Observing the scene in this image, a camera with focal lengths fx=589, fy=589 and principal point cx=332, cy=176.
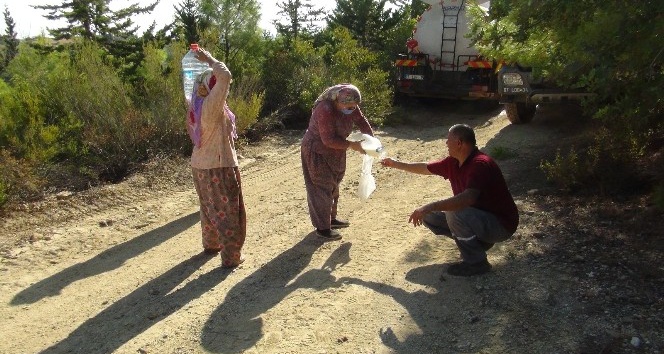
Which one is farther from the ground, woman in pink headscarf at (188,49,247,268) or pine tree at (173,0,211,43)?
pine tree at (173,0,211,43)

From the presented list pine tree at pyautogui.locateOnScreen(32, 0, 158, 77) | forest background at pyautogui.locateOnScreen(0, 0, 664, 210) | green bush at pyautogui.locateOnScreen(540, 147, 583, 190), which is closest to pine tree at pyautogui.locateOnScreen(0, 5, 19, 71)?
pine tree at pyautogui.locateOnScreen(32, 0, 158, 77)

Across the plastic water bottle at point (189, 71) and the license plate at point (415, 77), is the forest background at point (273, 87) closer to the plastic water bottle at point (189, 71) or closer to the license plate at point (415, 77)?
the license plate at point (415, 77)

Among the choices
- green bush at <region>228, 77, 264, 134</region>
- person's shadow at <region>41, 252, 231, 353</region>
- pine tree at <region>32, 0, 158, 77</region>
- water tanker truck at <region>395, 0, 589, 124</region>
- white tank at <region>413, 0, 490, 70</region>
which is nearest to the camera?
person's shadow at <region>41, 252, 231, 353</region>

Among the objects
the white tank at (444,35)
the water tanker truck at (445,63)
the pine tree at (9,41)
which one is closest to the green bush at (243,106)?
the water tanker truck at (445,63)

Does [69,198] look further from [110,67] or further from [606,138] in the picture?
[606,138]

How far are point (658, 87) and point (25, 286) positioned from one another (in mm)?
4936

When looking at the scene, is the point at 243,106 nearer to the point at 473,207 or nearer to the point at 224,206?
the point at 224,206

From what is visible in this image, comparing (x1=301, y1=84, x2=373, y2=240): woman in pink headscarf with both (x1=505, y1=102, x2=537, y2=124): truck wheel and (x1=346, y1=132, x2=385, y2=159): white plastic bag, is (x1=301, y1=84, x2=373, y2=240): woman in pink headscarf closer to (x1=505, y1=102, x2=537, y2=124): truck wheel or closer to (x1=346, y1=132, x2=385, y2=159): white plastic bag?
(x1=346, y1=132, x2=385, y2=159): white plastic bag

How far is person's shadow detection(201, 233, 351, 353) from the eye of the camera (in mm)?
3742

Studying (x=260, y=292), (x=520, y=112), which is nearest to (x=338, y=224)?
(x=260, y=292)

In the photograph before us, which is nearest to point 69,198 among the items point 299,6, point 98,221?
point 98,221

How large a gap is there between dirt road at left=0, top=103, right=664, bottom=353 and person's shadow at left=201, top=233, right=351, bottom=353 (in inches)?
0.5

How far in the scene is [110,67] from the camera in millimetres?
8633

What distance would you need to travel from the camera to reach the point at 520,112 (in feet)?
30.5
